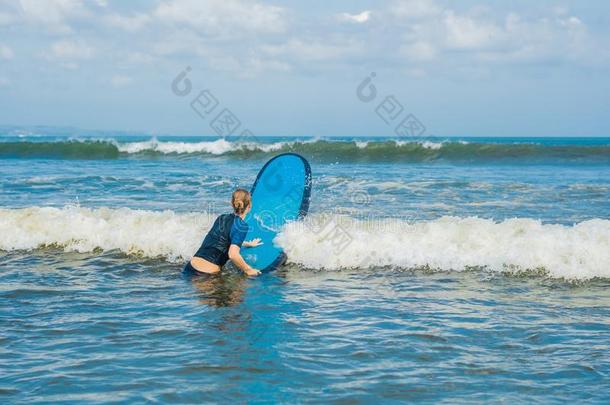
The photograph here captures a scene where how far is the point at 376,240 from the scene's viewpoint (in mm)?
8812

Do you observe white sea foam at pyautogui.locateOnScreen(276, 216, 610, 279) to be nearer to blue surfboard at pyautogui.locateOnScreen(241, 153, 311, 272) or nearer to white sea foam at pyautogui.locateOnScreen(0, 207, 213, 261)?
blue surfboard at pyautogui.locateOnScreen(241, 153, 311, 272)

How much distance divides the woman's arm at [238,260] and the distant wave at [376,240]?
851 mm

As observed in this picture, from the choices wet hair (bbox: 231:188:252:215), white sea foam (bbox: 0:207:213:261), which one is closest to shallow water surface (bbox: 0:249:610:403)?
wet hair (bbox: 231:188:252:215)

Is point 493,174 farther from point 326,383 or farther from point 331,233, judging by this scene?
point 326,383

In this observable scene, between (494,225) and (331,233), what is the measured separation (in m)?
2.17

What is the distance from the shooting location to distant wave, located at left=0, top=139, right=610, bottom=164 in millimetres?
26672

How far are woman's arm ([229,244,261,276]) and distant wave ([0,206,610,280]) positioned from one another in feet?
2.79

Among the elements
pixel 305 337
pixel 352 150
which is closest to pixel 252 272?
pixel 305 337

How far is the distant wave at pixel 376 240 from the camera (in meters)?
7.98

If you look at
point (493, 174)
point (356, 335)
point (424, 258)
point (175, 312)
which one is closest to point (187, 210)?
point (424, 258)

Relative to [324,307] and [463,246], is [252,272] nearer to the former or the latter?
[324,307]

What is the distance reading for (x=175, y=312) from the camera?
6.07 metres

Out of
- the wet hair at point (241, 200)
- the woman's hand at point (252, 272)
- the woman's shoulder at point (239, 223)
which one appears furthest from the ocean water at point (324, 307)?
the wet hair at point (241, 200)

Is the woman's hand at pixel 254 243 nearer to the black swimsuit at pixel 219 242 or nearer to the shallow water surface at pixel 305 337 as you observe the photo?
the black swimsuit at pixel 219 242
